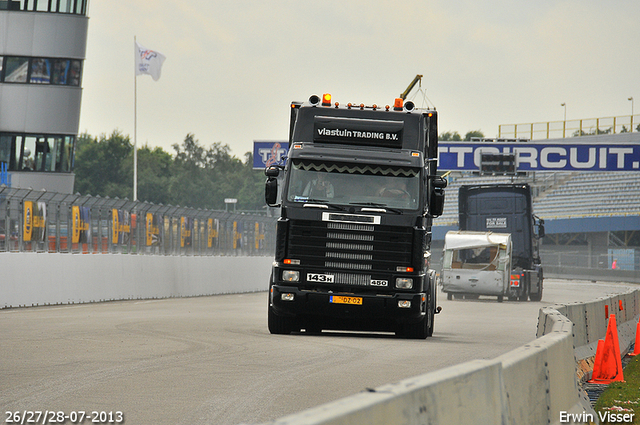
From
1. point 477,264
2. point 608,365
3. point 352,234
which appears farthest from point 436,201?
point 477,264

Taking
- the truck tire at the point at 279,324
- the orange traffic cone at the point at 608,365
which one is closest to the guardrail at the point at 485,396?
the orange traffic cone at the point at 608,365

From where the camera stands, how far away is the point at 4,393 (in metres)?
8.44

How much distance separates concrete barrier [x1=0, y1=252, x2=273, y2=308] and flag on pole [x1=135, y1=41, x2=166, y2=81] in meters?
24.6

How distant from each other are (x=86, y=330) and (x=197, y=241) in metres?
19.5

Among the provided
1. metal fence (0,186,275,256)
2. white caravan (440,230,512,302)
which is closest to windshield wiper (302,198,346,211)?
metal fence (0,186,275,256)

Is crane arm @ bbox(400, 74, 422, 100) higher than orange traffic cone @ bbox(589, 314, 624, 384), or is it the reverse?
crane arm @ bbox(400, 74, 422, 100)

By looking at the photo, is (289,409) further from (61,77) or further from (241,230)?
(61,77)

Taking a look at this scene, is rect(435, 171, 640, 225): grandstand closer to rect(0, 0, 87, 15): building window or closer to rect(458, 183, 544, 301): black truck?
rect(0, 0, 87, 15): building window

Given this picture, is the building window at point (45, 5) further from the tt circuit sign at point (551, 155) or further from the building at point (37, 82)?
the tt circuit sign at point (551, 155)

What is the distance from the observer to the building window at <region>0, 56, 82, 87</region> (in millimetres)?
48875

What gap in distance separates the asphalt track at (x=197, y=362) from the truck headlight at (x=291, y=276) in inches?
36.1

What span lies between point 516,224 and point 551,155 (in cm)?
1865

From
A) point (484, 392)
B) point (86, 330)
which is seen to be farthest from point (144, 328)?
point (484, 392)

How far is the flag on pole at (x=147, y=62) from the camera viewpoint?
60.3 meters
